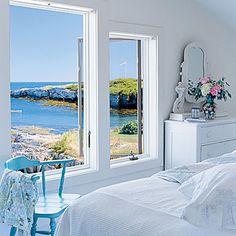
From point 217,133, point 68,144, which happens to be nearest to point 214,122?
point 217,133

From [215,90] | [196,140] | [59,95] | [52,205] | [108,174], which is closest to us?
[52,205]

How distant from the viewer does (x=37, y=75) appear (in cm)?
331

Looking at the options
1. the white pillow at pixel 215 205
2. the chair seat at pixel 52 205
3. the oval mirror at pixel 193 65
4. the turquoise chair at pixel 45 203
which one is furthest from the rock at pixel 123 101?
the white pillow at pixel 215 205

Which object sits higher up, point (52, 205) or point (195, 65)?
point (195, 65)

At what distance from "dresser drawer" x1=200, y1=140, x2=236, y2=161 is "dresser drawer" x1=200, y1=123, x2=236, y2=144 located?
0.05 metres

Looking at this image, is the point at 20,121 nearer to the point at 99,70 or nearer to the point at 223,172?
the point at 99,70

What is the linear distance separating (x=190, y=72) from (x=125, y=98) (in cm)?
88

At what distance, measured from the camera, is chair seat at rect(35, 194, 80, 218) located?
101 inches

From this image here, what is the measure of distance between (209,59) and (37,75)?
2294 mm

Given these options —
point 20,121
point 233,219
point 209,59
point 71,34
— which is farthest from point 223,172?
point 209,59

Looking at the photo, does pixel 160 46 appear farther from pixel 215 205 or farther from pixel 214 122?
pixel 215 205

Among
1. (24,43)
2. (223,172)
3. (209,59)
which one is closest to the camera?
(223,172)

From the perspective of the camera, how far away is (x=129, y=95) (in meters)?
4.11

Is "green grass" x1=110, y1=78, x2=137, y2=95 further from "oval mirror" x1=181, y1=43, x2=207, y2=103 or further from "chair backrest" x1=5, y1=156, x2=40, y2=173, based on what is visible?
"chair backrest" x1=5, y1=156, x2=40, y2=173
